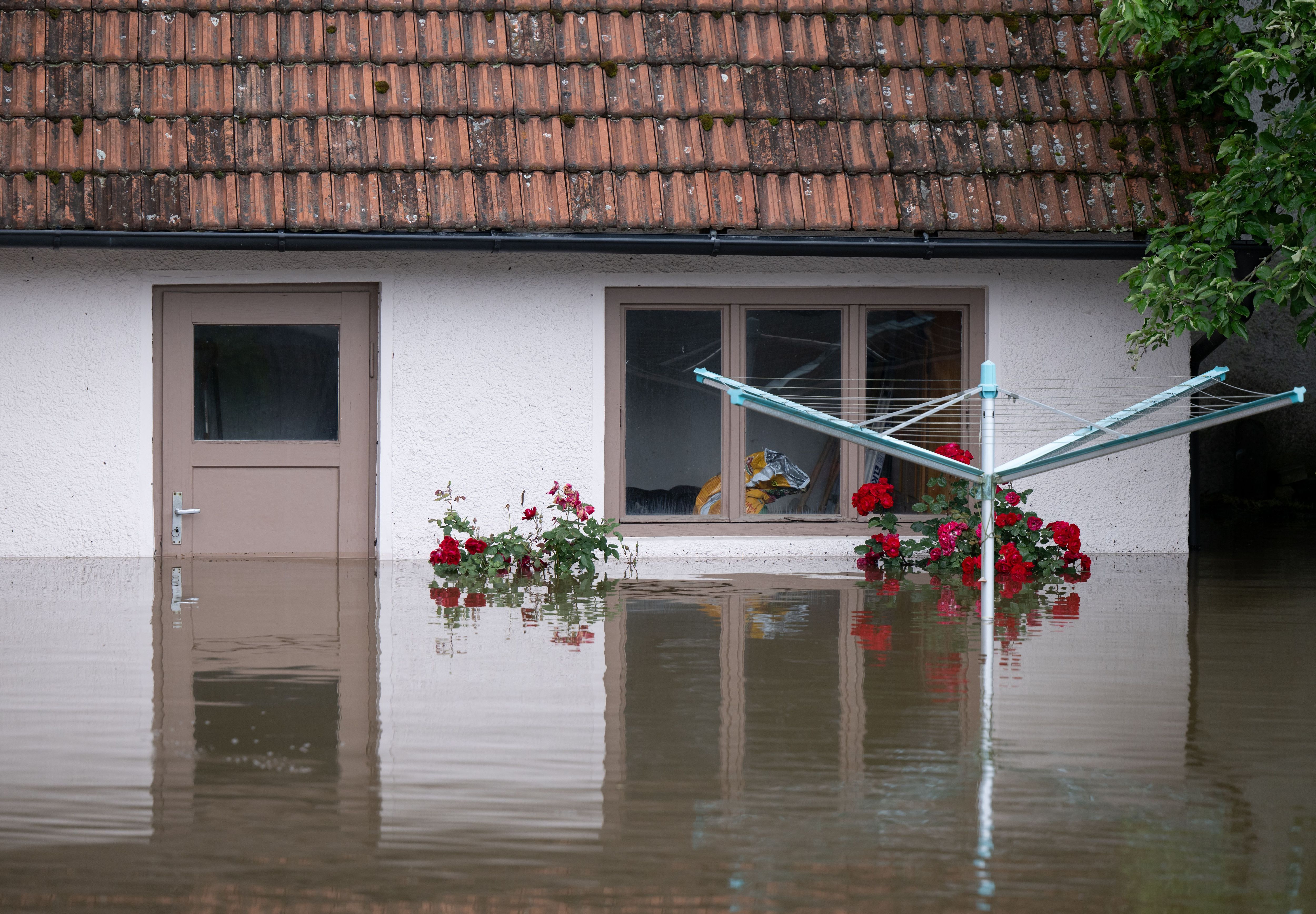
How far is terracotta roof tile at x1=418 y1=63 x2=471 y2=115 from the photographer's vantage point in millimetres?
8836

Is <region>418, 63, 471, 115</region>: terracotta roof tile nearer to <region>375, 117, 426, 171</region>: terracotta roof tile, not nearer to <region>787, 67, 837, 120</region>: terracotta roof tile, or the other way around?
<region>375, 117, 426, 171</region>: terracotta roof tile

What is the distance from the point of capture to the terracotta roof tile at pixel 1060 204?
8.58m

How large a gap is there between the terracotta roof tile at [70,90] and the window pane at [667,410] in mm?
3155

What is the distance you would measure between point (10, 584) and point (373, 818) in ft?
16.3

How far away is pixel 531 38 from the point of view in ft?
30.0

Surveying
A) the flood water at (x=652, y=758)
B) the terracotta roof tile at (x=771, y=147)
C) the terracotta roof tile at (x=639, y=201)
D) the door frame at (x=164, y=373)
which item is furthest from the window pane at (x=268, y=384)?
the terracotta roof tile at (x=771, y=147)

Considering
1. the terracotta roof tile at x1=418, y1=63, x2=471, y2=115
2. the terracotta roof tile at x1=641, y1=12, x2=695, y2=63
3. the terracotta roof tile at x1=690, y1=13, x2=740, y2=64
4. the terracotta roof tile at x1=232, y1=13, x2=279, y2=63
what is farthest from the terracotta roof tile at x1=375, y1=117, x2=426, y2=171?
the terracotta roof tile at x1=690, y1=13, x2=740, y2=64

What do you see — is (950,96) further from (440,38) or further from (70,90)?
(70,90)

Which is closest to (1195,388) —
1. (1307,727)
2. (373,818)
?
(1307,727)

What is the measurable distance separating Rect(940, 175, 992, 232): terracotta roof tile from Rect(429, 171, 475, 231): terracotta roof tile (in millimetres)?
2781

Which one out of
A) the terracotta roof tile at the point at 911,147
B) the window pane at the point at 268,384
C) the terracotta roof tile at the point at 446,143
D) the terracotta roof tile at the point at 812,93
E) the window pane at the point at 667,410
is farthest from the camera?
the window pane at the point at 667,410

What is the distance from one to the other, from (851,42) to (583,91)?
174 cm

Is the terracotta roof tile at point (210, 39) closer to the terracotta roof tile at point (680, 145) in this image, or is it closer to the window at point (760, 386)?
the terracotta roof tile at point (680, 145)

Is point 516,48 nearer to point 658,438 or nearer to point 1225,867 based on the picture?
point 658,438
